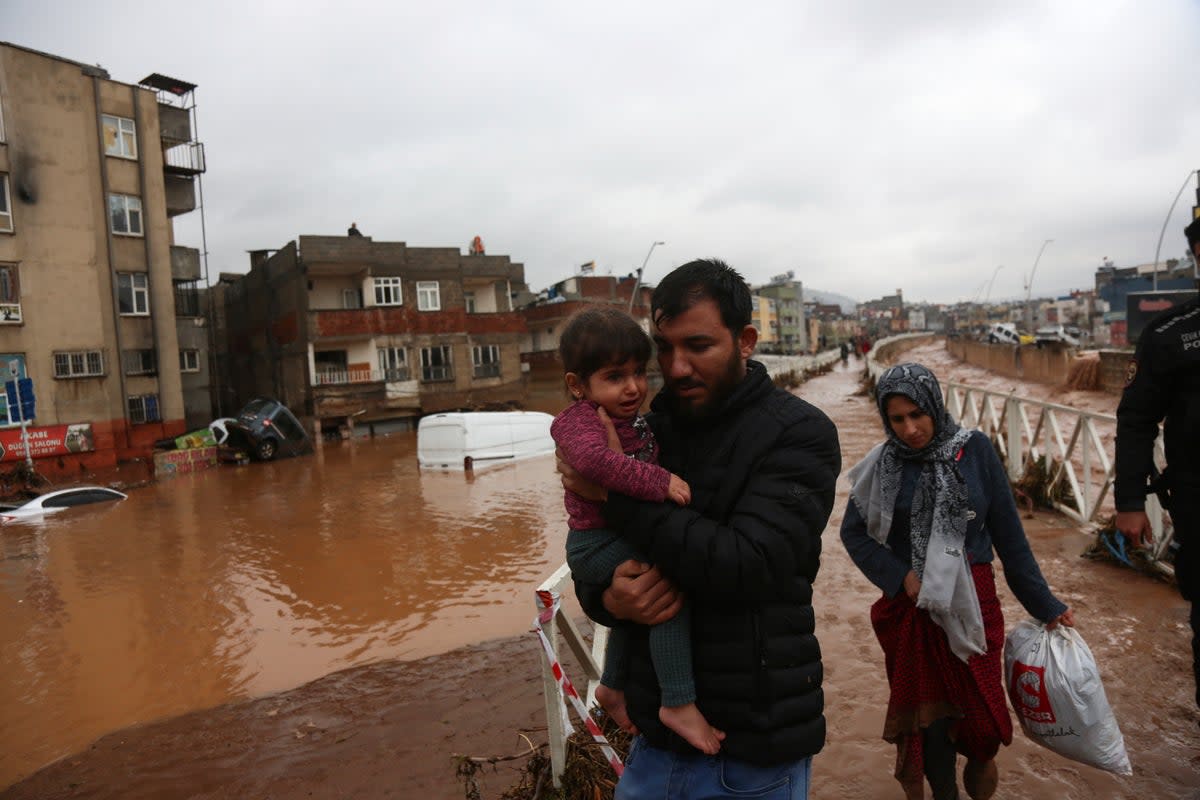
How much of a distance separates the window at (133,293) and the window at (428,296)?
11400 millimetres

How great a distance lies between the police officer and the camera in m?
2.88

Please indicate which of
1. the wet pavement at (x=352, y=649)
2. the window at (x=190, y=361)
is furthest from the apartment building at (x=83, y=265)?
the wet pavement at (x=352, y=649)

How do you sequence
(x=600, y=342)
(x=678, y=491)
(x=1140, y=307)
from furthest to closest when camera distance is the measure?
1. (x=1140, y=307)
2. (x=600, y=342)
3. (x=678, y=491)

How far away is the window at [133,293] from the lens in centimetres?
2654

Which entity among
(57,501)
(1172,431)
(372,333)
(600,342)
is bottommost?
(57,501)

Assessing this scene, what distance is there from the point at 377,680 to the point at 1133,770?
17.9ft

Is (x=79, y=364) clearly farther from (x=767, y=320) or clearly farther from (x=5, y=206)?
(x=767, y=320)

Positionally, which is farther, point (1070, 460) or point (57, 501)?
point (57, 501)

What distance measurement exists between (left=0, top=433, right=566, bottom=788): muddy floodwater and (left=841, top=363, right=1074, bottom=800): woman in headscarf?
5.01m

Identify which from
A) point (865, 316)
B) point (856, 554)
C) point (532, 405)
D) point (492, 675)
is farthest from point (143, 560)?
point (865, 316)

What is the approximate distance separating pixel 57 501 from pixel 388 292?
18.7 meters

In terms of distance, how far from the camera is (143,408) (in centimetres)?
2694

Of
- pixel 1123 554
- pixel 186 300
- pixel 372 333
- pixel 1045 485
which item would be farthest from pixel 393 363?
pixel 1123 554

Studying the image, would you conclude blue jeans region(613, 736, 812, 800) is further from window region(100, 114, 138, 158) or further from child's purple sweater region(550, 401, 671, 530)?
window region(100, 114, 138, 158)
